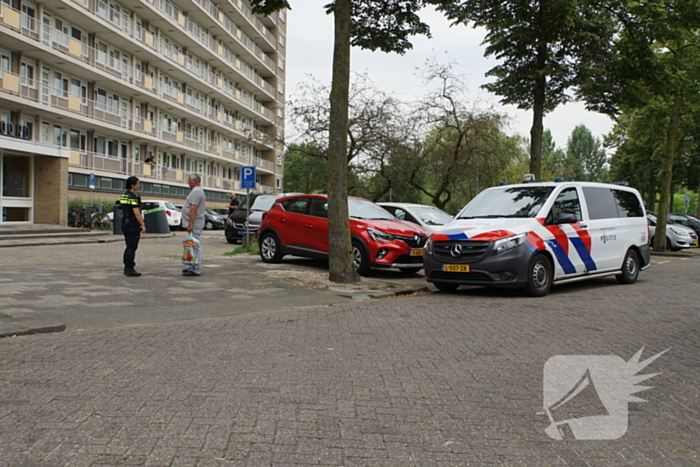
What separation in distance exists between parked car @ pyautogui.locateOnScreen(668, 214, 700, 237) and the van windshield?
2278cm

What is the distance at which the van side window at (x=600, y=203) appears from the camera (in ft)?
36.3

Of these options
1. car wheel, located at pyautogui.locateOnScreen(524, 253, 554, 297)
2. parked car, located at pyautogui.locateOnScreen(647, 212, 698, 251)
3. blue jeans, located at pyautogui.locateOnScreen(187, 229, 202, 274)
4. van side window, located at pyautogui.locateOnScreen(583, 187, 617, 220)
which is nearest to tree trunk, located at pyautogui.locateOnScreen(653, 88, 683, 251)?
parked car, located at pyautogui.locateOnScreen(647, 212, 698, 251)

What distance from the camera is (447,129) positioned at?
26.9m

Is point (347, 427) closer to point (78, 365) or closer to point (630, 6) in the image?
point (78, 365)

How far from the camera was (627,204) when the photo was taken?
40.0ft

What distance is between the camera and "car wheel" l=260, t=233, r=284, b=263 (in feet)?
46.1

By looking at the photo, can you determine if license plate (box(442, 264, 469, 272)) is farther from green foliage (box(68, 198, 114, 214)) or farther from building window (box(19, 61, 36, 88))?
building window (box(19, 61, 36, 88))

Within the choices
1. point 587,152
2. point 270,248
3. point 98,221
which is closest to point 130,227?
point 270,248

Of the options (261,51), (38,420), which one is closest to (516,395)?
(38,420)

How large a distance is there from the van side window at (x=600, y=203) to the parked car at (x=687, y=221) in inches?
823

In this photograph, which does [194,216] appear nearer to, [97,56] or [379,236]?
[379,236]

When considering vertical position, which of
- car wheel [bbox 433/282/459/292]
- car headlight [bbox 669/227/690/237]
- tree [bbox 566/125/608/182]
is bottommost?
car wheel [bbox 433/282/459/292]

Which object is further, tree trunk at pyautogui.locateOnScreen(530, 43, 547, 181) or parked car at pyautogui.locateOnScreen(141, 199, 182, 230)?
parked car at pyautogui.locateOnScreen(141, 199, 182, 230)

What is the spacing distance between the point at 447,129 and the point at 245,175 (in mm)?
11449
